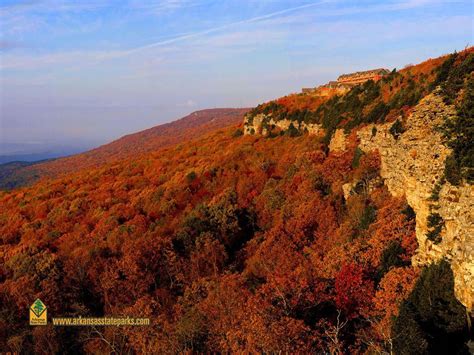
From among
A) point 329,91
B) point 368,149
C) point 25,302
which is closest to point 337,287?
point 368,149

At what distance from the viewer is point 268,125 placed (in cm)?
5622

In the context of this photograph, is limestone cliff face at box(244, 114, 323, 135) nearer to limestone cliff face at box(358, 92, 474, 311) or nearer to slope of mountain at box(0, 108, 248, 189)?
limestone cliff face at box(358, 92, 474, 311)

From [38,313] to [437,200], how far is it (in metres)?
23.8

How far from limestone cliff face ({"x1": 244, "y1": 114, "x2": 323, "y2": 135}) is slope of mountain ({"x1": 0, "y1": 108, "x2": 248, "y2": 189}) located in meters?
50.8

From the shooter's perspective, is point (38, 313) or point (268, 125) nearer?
point (38, 313)

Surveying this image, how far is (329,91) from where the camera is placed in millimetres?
56469

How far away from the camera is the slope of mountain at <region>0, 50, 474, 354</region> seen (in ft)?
44.2

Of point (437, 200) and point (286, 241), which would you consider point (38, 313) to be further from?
point (437, 200)

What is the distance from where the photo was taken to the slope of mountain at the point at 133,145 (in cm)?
11812

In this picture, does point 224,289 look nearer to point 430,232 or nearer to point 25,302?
point 430,232

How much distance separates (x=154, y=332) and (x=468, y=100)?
17134mm

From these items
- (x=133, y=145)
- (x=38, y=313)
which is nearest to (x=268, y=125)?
(x=38, y=313)

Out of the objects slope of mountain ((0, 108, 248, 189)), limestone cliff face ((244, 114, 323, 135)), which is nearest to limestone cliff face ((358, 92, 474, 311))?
limestone cliff face ((244, 114, 323, 135))

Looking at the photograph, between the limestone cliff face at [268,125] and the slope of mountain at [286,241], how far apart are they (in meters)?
0.46
